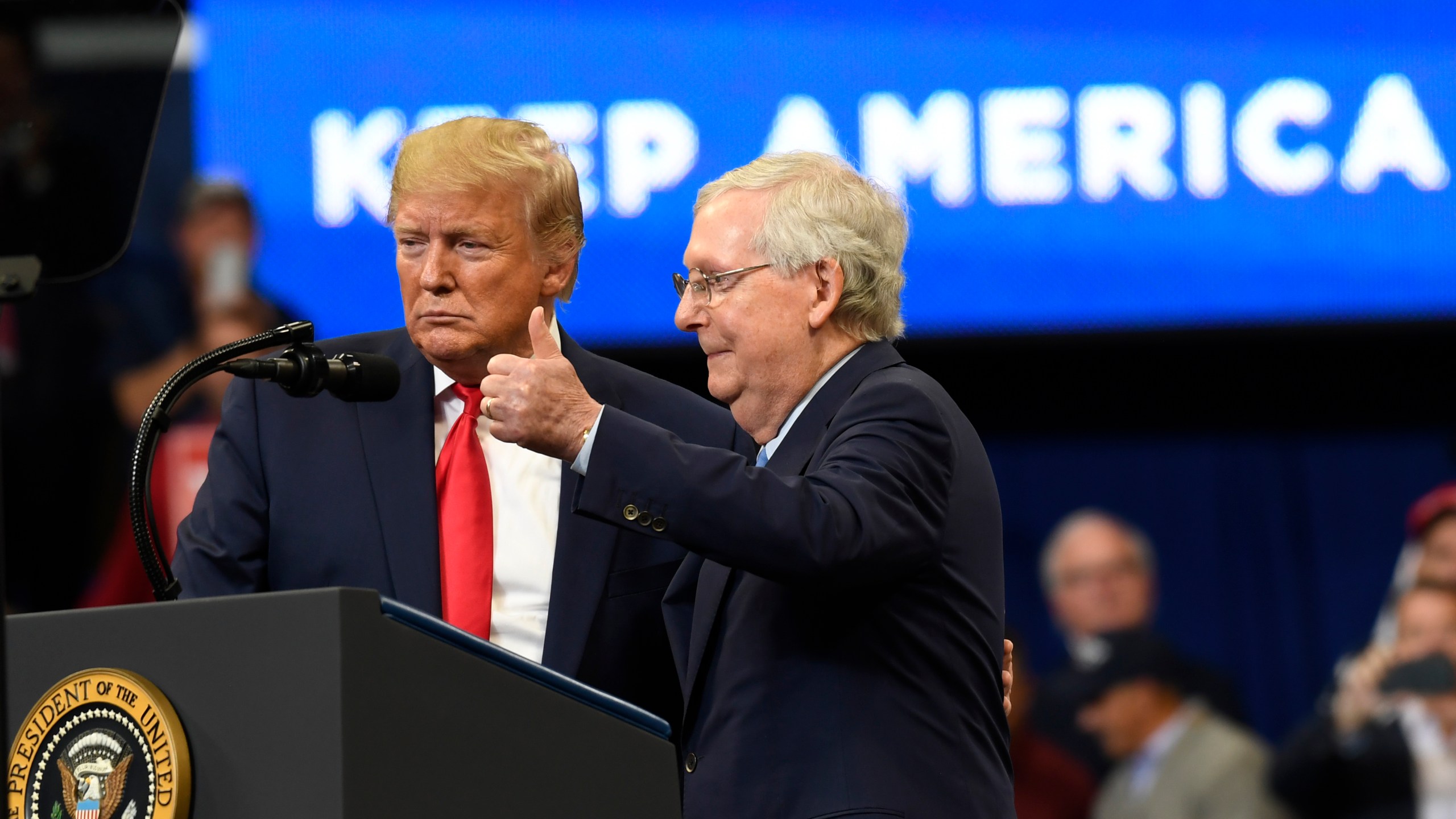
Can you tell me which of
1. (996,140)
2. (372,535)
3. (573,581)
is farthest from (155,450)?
(996,140)

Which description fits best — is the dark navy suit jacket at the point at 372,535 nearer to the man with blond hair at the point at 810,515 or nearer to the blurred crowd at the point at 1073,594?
the man with blond hair at the point at 810,515

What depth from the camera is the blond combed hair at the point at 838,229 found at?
176 cm

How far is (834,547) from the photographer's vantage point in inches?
58.4

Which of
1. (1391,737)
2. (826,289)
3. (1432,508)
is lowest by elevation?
(1391,737)

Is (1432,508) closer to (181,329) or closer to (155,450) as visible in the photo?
(181,329)

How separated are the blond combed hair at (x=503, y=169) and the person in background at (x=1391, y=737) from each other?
2.76 meters

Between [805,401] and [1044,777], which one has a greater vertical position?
[805,401]

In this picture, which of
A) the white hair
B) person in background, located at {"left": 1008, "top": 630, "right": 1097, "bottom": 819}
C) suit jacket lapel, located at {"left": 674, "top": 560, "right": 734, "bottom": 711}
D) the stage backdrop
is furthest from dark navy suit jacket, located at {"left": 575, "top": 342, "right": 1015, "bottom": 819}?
the white hair

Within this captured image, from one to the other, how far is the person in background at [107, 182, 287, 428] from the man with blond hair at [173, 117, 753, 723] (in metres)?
2.46

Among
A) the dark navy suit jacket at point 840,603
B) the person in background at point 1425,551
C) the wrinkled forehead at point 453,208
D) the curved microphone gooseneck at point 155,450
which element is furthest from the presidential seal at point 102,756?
the person in background at point 1425,551

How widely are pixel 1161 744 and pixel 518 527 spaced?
2.73 meters

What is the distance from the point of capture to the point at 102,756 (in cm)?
120

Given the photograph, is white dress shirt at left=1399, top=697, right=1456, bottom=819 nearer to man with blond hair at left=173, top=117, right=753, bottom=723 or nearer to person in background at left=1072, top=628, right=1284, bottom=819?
person in background at left=1072, top=628, right=1284, bottom=819

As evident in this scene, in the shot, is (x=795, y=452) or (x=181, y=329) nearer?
(x=795, y=452)
